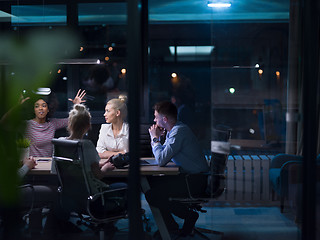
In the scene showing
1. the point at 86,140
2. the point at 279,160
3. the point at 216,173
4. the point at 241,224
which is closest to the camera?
the point at 86,140

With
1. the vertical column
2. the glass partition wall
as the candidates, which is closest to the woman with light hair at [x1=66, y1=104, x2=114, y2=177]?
the glass partition wall

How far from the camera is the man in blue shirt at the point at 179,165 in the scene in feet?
12.6

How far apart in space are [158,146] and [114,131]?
82 centimetres

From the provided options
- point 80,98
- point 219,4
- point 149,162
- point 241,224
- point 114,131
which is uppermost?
point 219,4

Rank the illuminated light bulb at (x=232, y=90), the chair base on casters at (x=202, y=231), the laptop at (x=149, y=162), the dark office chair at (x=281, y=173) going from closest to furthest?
1. the laptop at (x=149, y=162)
2. the chair base on casters at (x=202, y=231)
3. the dark office chair at (x=281, y=173)
4. the illuminated light bulb at (x=232, y=90)

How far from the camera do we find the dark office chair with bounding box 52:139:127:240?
3.05m

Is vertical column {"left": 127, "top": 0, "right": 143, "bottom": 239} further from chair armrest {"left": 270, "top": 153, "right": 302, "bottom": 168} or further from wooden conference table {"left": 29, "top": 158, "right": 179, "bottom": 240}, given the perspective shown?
chair armrest {"left": 270, "top": 153, "right": 302, "bottom": 168}

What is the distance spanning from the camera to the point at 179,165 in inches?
151

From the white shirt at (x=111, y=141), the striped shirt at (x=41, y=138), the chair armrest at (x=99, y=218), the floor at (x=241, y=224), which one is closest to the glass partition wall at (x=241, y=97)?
the floor at (x=241, y=224)

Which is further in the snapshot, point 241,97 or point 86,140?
point 241,97

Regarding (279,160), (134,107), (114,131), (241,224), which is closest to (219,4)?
(279,160)

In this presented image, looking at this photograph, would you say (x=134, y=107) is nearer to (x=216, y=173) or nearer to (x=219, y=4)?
(x=216, y=173)

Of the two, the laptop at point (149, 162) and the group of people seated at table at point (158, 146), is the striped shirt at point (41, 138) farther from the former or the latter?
the laptop at point (149, 162)

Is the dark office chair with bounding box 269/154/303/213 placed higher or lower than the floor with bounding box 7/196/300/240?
higher
